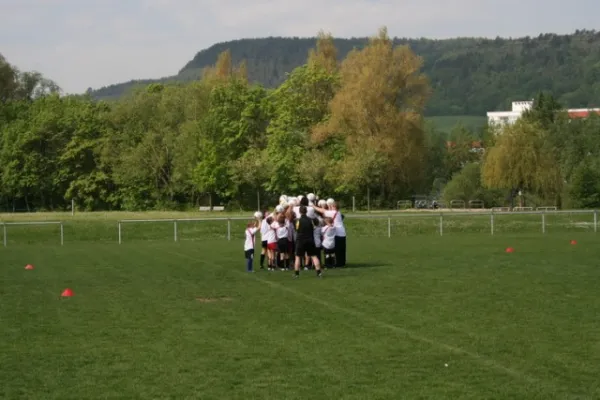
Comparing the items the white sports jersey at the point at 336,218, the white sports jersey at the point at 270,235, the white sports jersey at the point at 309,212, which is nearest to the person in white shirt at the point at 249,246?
the white sports jersey at the point at 270,235

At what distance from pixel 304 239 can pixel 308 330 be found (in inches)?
334

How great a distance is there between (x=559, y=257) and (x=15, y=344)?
17890 millimetres

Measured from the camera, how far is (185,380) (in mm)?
10477

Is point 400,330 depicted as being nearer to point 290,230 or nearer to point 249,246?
point 290,230

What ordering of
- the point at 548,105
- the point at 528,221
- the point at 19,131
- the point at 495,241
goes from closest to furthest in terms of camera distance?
the point at 495,241, the point at 528,221, the point at 19,131, the point at 548,105

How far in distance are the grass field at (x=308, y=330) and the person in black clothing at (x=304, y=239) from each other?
0.42m

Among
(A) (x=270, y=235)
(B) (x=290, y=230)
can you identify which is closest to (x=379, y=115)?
(A) (x=270, y=235)

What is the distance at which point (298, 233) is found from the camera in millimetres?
22344

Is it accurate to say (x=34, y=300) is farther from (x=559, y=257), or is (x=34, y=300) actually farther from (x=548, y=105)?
(x=548, y=105)

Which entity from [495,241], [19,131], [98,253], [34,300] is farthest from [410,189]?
[34,300]

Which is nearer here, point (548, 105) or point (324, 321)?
point (324, 321)

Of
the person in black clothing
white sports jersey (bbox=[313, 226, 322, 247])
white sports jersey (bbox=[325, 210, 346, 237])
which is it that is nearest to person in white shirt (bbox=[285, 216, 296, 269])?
white sports jersey (bbox=[313, 226, 322, 247])

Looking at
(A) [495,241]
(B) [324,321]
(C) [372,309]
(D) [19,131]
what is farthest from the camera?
(D) [19,131]

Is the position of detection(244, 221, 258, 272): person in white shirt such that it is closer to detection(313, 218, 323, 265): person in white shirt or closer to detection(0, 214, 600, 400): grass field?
detection(0, 214, 600, 400): grass field
